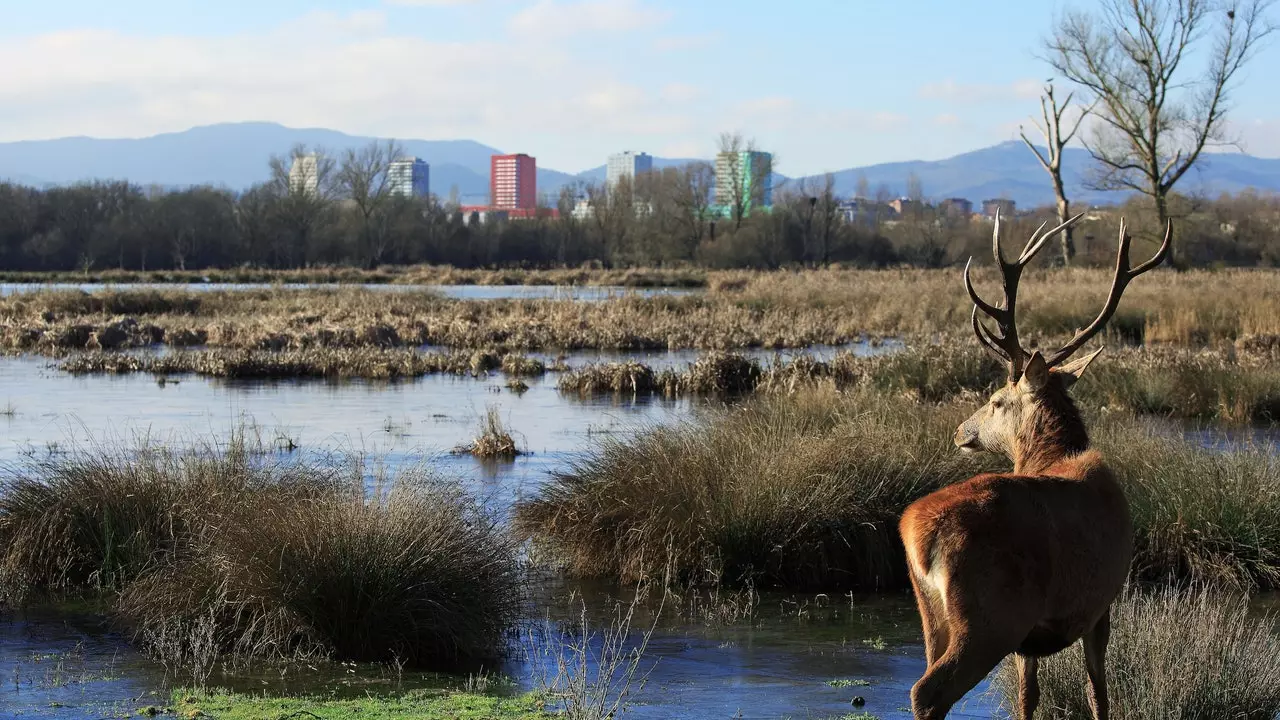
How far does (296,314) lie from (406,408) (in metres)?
15.2

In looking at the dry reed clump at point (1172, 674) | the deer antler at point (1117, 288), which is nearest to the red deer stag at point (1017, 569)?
the deer antler at point (1117, 288)

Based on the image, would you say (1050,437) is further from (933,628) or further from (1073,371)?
(933,628)

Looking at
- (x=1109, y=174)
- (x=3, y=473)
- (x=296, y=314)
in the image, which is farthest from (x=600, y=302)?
(x=3, y=473)

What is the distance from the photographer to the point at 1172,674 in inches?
246

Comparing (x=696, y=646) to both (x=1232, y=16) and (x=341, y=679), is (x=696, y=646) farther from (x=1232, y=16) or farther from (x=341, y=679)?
(x=1232, y=16)

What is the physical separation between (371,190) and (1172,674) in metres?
97.0

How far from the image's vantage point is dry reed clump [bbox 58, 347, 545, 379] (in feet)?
82.2

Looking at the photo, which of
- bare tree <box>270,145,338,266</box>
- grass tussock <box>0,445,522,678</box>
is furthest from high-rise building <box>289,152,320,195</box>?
grass tussock <box>0,445,522,678</box>

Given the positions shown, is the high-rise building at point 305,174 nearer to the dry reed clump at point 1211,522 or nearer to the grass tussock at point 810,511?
the grass tussock at point 810,511

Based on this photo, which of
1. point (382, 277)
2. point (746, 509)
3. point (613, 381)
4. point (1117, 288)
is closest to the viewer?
point (1117, 288)

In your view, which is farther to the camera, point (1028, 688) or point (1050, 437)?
point (1050, 437)

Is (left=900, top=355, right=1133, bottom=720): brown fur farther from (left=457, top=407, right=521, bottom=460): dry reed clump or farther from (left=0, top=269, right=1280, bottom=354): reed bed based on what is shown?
(left=0, top=269, right=1280, bottom=354): reed bed

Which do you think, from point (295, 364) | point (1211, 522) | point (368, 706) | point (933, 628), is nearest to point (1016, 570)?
point (933, 628)

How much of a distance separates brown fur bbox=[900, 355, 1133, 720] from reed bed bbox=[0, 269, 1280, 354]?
19795 millimetres
